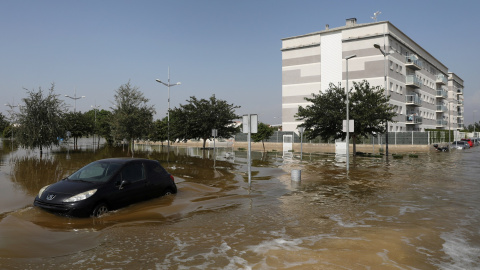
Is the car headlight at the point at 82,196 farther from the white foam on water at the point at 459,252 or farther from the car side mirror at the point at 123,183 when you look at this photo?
the white foam on water at the point at 459,252

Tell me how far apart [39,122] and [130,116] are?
20.8ft

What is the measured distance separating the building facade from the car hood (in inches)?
1520

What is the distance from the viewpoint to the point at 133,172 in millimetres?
8578

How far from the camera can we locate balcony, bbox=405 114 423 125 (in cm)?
5212

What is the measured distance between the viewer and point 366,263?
479cm

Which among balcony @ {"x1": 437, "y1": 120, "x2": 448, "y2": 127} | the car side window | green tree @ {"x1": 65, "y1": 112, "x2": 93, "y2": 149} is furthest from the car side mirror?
balcony @ {"x1": 437, "y1": 120, "x2": 448, "y2": 127}

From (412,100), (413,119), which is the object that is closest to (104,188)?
(413,119)

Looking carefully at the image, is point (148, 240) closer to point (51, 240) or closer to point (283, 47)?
point (51, 240)

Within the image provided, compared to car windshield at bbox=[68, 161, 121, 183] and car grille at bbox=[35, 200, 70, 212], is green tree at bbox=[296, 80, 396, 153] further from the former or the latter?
car grille at bbox=[35, 200, 70, 212]

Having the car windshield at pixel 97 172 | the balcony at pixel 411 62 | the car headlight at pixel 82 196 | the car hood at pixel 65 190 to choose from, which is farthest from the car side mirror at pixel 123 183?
the balcony at pixel 411 62

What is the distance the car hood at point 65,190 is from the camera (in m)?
7.04

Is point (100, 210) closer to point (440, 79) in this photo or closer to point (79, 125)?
point (79, 125)

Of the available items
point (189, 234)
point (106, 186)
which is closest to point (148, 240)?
point (189, 234)

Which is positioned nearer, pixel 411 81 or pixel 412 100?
pixel 411 81
